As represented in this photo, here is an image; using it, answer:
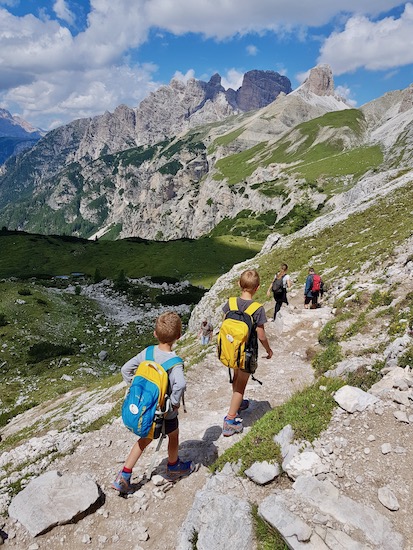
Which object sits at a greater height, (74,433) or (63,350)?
(74,433)

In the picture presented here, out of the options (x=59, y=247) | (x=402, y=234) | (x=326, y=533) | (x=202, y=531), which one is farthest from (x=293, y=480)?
(x=59, y=247)

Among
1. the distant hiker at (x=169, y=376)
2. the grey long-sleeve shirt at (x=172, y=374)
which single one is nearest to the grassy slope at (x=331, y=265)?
the distant hiker at (x=169, y=376)

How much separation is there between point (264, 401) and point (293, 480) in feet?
15.5

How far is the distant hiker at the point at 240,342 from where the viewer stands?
313 inches

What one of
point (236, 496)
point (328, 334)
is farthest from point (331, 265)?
point (236, 496)

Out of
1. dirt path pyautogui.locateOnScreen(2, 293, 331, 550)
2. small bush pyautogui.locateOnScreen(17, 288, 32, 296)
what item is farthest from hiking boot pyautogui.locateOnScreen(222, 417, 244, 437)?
small bush pyautogui.locateOnScreen(17, 288, 32, 296)

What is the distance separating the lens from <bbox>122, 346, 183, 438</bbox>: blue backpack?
675 cm

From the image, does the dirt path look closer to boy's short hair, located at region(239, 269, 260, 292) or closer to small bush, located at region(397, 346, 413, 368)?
small bush, located at region(397, 346, 413, 368)

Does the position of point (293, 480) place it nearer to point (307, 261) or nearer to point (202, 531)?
point (202, 531)

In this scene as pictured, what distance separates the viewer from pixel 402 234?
21.5 meters

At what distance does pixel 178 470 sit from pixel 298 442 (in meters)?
2.89

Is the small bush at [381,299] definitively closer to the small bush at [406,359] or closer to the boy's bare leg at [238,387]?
the small bush at [406,359]

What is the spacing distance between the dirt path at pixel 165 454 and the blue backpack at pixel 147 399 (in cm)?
172

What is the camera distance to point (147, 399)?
6746 mm
